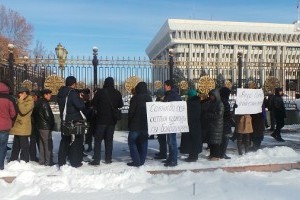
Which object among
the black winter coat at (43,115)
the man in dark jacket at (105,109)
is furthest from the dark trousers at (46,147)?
the man in dark jacket at (105,109)

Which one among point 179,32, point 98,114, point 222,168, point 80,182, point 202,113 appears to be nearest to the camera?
point 80,182

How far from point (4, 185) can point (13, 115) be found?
143cm

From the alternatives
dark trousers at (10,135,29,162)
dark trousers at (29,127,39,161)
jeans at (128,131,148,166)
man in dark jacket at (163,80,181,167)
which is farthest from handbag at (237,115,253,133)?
dark trousers at (10,135,29,162)

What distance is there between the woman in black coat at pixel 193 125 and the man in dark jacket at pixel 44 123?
2.87 metres

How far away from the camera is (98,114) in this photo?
859 centimetres

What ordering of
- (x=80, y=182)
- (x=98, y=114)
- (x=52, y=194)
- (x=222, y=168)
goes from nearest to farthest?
(x=52, y=194) → (x=80, y=182) → (x=222, y=168) → (x=98, y=114)

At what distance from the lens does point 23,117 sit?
8469 millimetres

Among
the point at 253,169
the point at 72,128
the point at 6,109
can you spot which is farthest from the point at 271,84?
the point at 6,109

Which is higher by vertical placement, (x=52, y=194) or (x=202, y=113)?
(x=202, y=113)

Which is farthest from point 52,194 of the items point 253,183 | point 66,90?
point 253,183

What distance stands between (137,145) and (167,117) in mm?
867

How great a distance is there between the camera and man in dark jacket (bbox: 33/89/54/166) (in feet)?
27.8

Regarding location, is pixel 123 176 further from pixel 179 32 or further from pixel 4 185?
pixel 179 32

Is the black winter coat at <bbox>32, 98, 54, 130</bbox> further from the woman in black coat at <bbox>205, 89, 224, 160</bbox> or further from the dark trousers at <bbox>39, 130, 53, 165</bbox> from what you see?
the woman in black coat at <bbox>205, 89, 224, 160</bbox>
